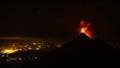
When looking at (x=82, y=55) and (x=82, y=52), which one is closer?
(x=82, y=55)

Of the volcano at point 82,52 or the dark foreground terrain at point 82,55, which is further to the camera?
the volcano at point 82,52

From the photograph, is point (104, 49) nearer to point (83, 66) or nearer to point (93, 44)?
point (93, 44)

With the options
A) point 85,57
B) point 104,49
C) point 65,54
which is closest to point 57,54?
point 65,54

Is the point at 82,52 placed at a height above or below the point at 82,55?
above

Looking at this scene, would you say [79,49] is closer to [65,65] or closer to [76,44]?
[76,44]

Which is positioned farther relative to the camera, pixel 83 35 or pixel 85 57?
pixel 83 35

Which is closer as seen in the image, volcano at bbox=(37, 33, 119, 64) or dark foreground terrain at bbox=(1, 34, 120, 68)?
dark foreground terrain at bbox=(1, 34, 120, 68)

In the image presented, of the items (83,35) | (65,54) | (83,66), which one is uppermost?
(83,35)

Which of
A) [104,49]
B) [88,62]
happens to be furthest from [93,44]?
[88,62]

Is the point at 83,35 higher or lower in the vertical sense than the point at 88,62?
higher
